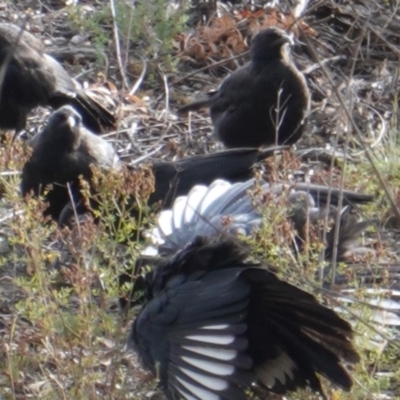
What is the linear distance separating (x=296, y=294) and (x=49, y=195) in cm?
317

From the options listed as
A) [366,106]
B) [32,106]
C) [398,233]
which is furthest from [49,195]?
[366,106]

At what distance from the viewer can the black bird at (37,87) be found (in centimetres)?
938

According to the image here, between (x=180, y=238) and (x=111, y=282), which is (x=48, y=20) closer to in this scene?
(x=180, y=238)

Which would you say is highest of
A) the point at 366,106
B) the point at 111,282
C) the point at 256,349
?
the point at 111,282

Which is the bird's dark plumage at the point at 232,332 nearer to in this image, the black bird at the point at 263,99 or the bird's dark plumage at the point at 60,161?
the bird's dark plumage at the point at 60,161

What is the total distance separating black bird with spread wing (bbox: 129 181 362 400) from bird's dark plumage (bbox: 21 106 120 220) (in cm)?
230

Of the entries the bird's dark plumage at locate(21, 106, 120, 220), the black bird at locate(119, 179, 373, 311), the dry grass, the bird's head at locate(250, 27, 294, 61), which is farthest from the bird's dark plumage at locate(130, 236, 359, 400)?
the bird's head at locate(250, 27, 294, 61)

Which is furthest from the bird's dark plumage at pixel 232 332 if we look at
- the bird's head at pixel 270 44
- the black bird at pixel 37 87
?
the black bird at pixel 37 87

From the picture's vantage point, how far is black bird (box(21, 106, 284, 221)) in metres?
8.00

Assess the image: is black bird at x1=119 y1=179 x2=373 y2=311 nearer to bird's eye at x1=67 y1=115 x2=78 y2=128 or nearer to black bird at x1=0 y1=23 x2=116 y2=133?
bird's eye at x1=67 y1=115 x2=78 y2=128

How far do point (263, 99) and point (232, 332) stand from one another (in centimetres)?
403

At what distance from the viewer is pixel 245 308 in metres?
5.42

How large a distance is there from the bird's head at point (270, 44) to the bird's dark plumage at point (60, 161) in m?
1.44

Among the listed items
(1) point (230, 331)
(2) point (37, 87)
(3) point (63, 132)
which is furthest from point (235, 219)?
(2) point (37, 87)
